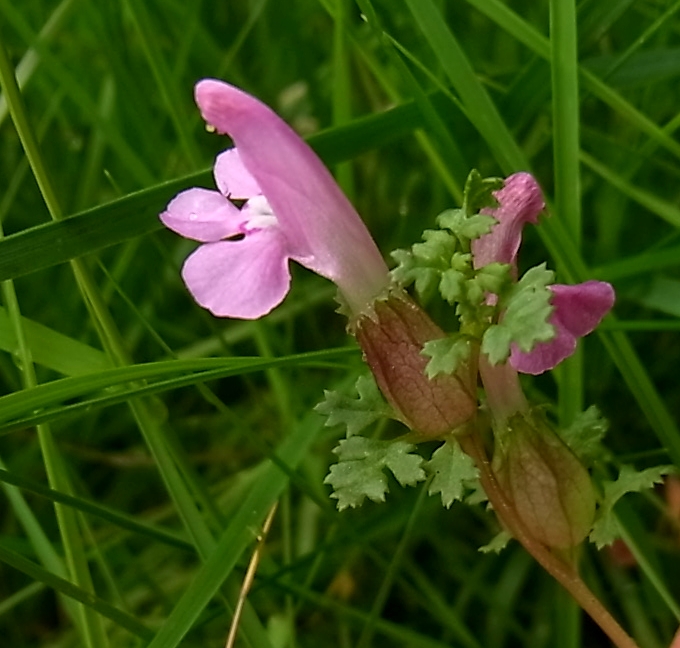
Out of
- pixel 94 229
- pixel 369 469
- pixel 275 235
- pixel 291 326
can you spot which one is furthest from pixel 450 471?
pixel 291 326

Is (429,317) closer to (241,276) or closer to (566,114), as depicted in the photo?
(241,276)

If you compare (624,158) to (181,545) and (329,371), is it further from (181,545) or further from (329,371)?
(181,545)

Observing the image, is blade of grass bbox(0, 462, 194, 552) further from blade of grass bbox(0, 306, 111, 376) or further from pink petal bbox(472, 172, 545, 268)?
pink petal bbox(472, 172, 545, 268)

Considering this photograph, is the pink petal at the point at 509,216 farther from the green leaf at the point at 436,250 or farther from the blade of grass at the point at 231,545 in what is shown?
the blade of grass at the point at 231,545

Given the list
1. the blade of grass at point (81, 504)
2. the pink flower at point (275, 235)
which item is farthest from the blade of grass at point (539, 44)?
the blade of grass at point (81, 504)

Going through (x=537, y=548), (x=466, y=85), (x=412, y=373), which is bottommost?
(x=537, y=548)

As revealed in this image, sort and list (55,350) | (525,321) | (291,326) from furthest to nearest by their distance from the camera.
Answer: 1. (291,326)
2. (55,350)
3. (525,321)
